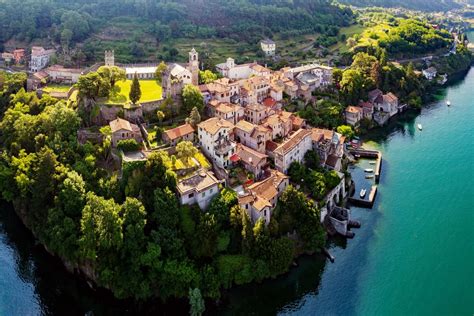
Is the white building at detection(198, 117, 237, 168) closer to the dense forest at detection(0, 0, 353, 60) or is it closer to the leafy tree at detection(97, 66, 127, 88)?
the leafy tree at detection(97, 66, 127, 88)

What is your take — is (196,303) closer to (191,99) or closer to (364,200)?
(364,200)

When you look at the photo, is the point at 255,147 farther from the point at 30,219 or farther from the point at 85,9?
the point at 85,9

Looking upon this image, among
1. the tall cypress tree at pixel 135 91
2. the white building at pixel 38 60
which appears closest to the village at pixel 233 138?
the tall cypress tree at pixel 135 91

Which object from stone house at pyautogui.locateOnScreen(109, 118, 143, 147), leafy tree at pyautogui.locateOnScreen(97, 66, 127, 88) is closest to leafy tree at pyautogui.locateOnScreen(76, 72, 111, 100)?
leafy tree at pyautogui.locateOnScreen(97, 66, 127, 88)

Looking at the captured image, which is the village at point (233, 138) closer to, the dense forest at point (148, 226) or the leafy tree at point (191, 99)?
the leafy tree at point (191, 99)

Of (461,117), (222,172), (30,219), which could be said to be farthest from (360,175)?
(30,219)

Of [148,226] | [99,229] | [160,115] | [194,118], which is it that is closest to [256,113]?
[194,118]
